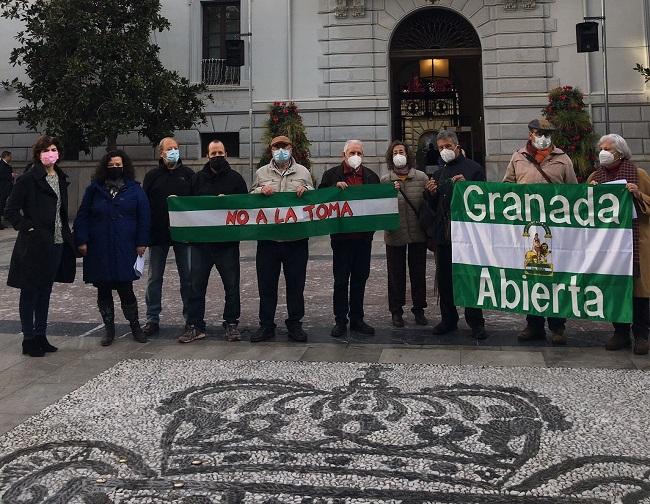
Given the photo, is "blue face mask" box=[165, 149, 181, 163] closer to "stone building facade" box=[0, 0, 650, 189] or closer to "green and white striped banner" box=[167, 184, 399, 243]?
"green and white striped banner" box=[167, 184, 399, 243]

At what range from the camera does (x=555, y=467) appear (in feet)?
11.3

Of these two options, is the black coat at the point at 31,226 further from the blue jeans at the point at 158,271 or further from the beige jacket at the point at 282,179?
the beige jacket at the point at 282,179

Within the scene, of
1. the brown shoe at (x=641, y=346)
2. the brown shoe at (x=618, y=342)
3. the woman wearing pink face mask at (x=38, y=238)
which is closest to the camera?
the brown shoe at (x=641, y=346)

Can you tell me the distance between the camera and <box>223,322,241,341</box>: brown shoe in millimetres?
6523

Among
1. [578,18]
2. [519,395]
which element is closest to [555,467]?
[519,395]

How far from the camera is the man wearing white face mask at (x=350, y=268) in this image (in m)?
6.69

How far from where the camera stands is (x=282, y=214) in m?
6.53

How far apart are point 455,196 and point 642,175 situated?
5.55 ft

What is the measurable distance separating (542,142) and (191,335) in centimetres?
400

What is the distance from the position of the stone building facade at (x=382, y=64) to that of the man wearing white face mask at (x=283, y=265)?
1409 centimetres

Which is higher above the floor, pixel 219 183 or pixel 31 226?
pixel 219 183

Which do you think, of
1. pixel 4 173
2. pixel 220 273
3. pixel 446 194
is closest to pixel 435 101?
pixel 4 173

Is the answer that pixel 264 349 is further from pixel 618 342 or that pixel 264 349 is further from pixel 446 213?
pixel 618 342

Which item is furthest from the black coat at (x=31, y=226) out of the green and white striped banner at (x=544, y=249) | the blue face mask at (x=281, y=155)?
the green and white striped banner at (x=544, y=249)
